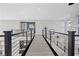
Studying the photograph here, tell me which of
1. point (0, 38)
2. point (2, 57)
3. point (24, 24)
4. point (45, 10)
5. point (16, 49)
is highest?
point (45, 10)

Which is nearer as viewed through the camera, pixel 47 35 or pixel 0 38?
pixel 0 38

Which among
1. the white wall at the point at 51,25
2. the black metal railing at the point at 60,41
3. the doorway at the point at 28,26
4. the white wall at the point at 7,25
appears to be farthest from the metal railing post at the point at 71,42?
the white wall at the point at 7,25

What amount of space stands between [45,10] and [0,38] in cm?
107

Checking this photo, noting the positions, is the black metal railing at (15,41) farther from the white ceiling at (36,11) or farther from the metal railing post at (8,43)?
the white ceiling at (36,11)

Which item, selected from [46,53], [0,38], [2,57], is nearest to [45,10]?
[46,53]

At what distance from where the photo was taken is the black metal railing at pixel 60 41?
7.22 feet

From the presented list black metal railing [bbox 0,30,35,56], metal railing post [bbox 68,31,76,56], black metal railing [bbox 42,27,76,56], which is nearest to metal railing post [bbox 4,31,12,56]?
black metal railing [bbox 0,30,35,56]

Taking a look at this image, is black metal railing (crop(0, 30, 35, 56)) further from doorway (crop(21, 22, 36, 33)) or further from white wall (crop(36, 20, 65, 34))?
white wall (crop(36, 20, 65, 34))

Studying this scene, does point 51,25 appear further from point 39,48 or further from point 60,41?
point 39,48

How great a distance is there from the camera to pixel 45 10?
226 cm

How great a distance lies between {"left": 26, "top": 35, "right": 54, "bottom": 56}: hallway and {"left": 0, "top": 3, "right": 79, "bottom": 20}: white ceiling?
0.46 m

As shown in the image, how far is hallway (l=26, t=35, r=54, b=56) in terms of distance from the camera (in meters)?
2.21

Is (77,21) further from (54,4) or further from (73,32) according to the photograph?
(54,4)

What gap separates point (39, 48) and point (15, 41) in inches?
20.4
